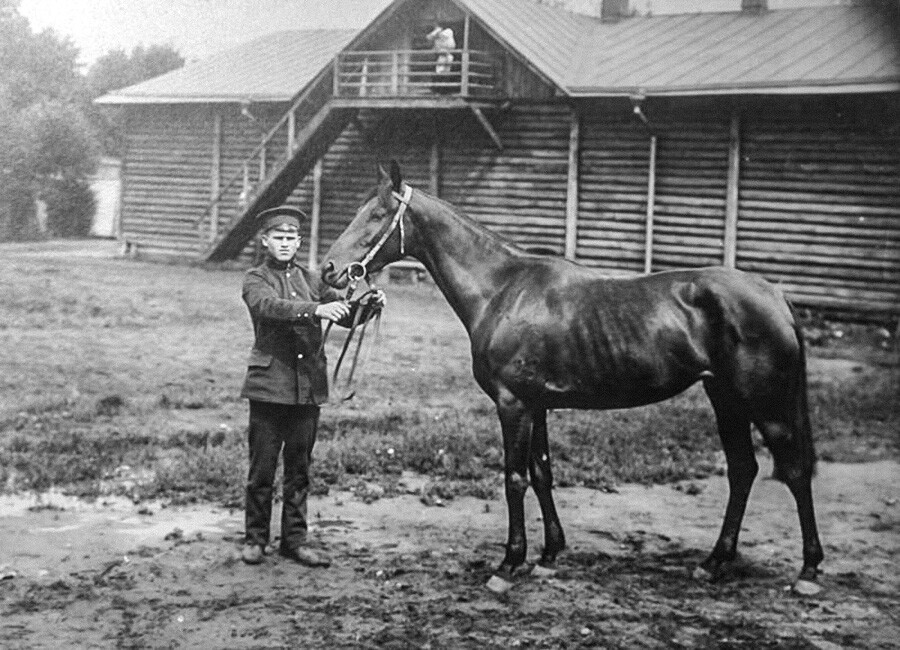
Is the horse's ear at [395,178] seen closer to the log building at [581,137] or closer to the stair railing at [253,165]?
the log building at [581,137]

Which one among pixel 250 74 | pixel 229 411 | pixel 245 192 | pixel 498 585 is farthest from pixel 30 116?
pixel 250 74

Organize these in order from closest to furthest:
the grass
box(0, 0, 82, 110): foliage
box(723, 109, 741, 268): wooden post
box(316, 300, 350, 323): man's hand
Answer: box(316, 300, 350, 323): man's hand, the grass, box(0, 0, 82, 110): foliage, box(723, 109, 741, 268): wooden post

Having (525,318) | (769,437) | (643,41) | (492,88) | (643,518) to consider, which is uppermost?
(643,41)

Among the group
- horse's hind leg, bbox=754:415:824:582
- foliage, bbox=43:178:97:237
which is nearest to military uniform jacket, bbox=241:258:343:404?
horse's hind leg, bbox=754:415:824:582

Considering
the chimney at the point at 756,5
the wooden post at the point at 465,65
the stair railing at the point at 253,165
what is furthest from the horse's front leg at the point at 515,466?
the chimney at the point at 756,5

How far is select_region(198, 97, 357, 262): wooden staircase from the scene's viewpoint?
19172mm

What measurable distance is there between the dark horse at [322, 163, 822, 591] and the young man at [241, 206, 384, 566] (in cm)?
41

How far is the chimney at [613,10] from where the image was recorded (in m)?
22.4

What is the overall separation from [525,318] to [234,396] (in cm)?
550

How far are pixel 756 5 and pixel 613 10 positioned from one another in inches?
133

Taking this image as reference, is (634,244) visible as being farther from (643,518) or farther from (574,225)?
(643,518)

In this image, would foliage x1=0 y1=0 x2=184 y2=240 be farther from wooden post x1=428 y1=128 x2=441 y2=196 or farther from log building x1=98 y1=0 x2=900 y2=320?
wooden post x1=428 y1=128 x2=441 y2=196

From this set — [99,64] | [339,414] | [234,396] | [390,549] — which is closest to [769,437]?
[390,549]

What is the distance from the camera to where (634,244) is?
18.1m
